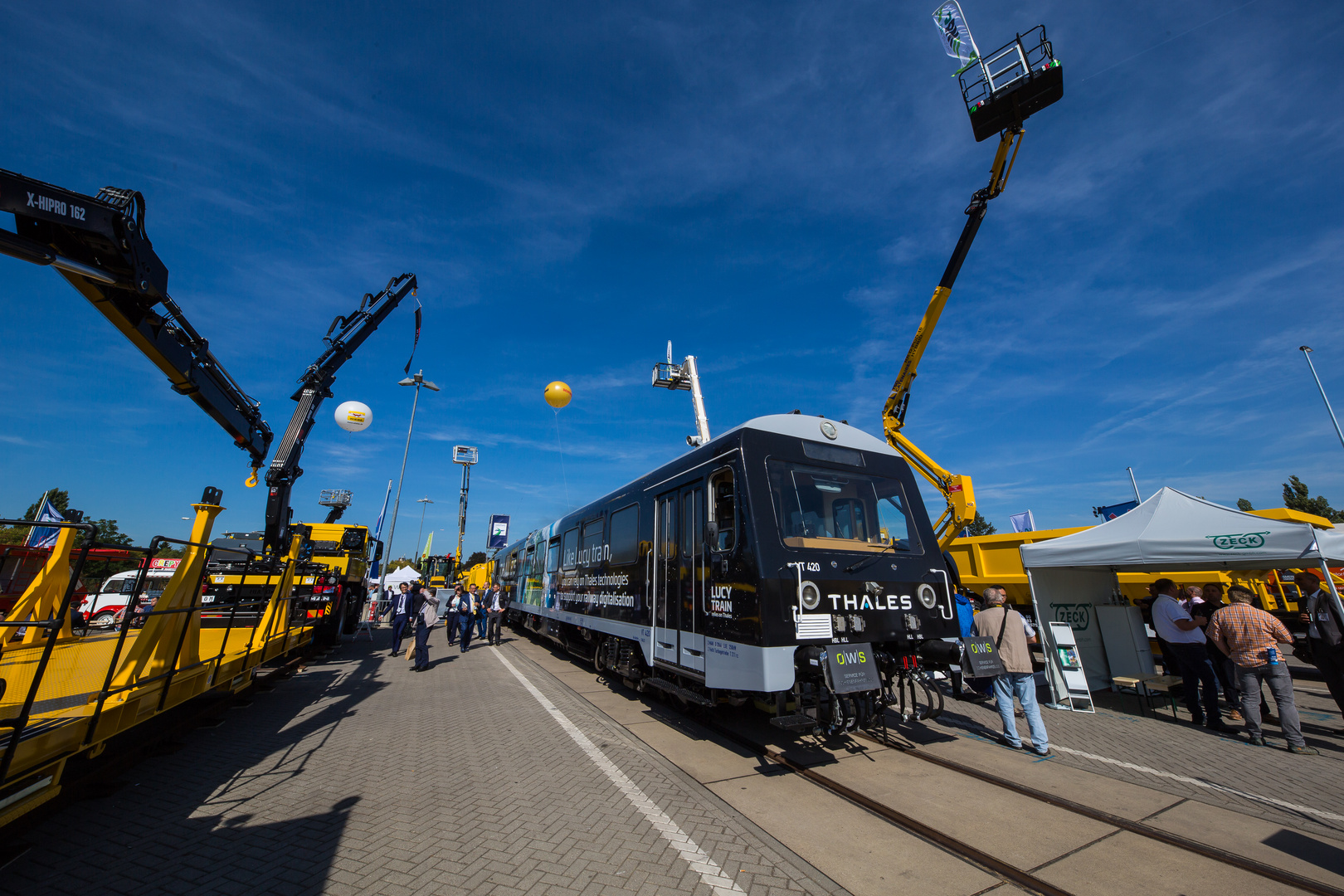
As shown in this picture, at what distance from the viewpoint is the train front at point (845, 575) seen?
5.01m

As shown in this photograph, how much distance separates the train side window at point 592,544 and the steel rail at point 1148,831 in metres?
5.67

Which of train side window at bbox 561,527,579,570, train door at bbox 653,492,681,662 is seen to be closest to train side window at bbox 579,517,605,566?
train side window at bbox 561,527,579,570

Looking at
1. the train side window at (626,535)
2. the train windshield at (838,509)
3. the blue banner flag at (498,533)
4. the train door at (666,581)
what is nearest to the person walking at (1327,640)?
the train windshield at (838,509)

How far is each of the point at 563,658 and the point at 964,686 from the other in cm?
870

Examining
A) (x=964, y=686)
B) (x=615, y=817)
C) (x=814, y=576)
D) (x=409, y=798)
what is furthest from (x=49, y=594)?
(x=964, y=686)

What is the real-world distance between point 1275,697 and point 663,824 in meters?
6.79

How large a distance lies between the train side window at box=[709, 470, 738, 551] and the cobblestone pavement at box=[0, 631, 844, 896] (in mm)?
2264

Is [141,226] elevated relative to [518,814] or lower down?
elevated

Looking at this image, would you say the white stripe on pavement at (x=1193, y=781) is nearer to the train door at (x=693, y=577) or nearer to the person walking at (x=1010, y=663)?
the person walking at (x=1010, y=663)

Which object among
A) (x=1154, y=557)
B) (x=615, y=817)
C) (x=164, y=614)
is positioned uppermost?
(x=1154, y=557)

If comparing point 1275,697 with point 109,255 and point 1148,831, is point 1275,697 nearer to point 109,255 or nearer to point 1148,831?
point 1148,831

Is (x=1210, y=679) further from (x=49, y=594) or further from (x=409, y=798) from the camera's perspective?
(x=49, y=594)

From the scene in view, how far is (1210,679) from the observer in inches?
254

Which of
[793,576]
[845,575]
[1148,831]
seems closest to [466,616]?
[793,576]
